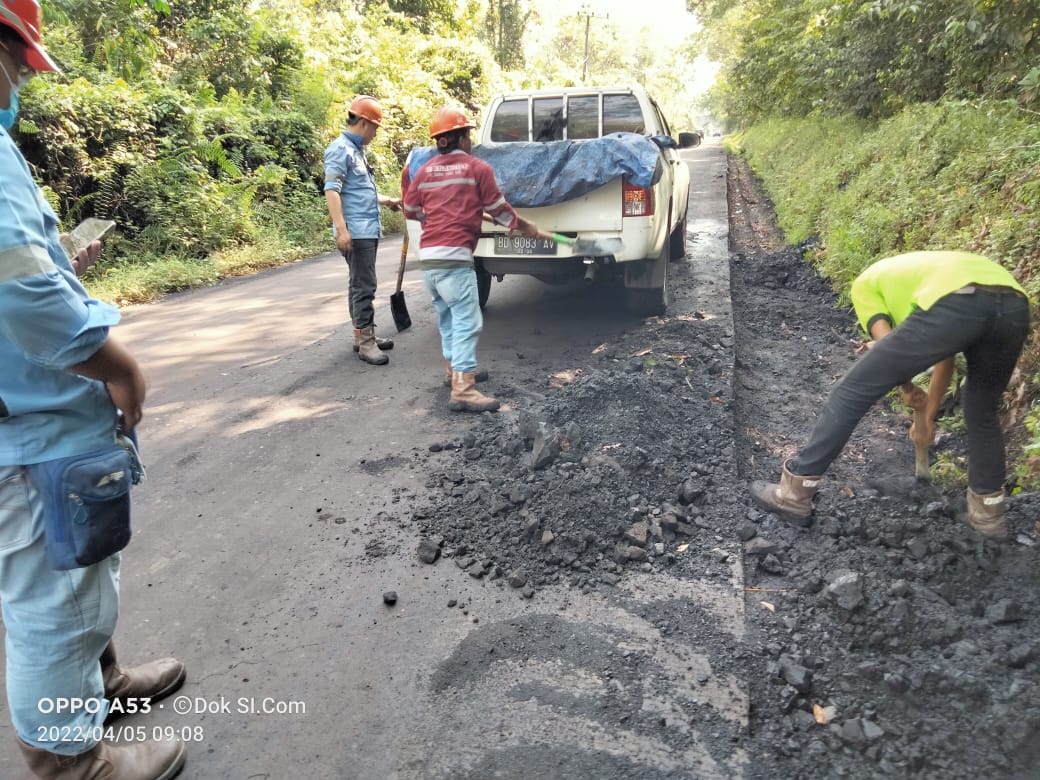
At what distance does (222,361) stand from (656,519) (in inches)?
171

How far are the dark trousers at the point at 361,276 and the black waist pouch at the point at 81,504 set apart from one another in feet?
13.1

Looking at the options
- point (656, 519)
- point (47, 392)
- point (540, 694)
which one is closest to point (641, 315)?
point (656, 519)

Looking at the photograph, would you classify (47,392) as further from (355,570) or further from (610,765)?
(610,765)

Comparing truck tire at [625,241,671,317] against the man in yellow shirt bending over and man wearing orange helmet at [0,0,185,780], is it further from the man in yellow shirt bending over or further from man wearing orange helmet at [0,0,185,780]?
man wearing orange helmet at [0,0,185,780]

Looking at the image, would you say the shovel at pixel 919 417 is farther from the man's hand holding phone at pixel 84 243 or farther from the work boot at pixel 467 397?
the man's hand holding phone at pixel 84 243

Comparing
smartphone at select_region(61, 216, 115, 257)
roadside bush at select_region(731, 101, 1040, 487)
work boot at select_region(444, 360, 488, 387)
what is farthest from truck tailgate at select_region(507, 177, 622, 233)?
smartphone at select_region(61, 216, 115, 257)

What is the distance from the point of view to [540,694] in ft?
7.54

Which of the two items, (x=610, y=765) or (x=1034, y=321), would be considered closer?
(x=610, y=765)

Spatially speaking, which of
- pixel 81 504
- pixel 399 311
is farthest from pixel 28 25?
pixel 399 311

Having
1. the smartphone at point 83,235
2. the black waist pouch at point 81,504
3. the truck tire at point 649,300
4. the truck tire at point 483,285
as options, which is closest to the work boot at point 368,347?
the truck tire at point 483,285

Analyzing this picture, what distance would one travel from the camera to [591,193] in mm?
5414

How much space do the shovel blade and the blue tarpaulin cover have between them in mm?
1281

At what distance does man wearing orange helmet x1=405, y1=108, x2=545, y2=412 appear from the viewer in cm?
455

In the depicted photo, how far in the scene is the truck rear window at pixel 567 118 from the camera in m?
6.76
